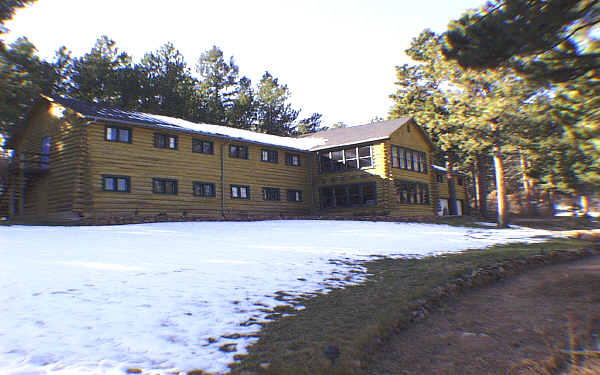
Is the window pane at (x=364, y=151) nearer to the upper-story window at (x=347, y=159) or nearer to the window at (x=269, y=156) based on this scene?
the upper-story window at (x=347, y=159)

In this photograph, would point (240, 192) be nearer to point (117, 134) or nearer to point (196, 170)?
point (196, 170)

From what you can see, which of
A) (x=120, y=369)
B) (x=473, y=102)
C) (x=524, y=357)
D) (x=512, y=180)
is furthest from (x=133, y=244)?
(x=512, y=180)

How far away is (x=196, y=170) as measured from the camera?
24562 mm

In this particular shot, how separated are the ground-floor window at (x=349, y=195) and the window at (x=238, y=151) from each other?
7.09 m

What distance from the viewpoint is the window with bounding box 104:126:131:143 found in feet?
69.8

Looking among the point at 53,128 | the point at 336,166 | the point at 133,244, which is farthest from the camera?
the point at 336,166

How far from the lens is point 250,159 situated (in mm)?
27719

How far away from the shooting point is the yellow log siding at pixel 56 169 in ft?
66.6

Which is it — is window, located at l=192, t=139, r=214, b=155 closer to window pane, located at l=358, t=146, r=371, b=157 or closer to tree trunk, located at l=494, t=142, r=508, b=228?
window pane, located at l=358, t=146, r=371, b=157

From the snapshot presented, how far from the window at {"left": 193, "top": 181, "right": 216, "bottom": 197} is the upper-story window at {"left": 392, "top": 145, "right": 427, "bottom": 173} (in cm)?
1271

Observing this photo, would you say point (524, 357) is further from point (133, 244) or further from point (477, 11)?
point (133, 244)

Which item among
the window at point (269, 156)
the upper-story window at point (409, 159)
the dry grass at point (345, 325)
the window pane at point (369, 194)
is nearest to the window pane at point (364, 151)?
the upper-story window at point (409, 159)

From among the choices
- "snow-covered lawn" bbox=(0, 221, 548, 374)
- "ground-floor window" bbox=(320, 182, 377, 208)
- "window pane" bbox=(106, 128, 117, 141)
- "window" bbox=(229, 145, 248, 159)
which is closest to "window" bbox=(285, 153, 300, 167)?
"ground-floor window" bbox=(320, 182, 377, 208)

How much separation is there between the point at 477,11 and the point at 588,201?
4330 cm
